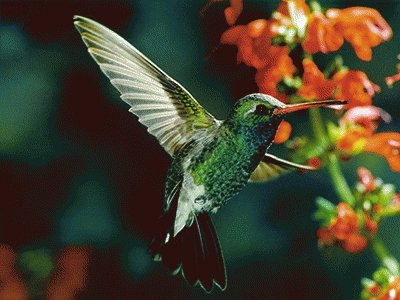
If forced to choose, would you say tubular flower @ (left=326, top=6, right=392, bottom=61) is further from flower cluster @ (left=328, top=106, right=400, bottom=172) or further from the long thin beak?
the long thin beak

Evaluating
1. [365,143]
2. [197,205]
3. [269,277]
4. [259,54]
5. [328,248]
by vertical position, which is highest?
[259,54]

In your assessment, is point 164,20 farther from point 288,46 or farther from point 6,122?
point 288,46

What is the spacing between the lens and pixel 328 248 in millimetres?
1323

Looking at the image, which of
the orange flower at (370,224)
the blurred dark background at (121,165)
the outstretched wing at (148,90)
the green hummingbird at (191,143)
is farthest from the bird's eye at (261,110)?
the blurred dark background at (121,165)

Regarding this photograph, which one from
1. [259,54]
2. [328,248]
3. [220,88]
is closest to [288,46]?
[259,54]

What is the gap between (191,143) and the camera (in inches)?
42.9

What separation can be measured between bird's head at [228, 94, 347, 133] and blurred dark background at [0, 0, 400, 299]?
829mm

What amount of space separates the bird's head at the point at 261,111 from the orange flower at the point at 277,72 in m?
0.15

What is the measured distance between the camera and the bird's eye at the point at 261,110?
3.22ft

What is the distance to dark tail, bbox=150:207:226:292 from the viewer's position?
1162 mm

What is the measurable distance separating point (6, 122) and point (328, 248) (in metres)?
0.96

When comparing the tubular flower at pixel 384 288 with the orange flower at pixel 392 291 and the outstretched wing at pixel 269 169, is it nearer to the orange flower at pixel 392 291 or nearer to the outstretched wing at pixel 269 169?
the orange flower at pixel 392 291

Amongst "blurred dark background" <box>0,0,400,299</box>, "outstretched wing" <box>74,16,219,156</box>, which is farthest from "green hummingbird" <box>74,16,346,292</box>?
"blurred dark background" <box>0,0,400,299</box>

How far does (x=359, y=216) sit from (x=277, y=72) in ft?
0.94
